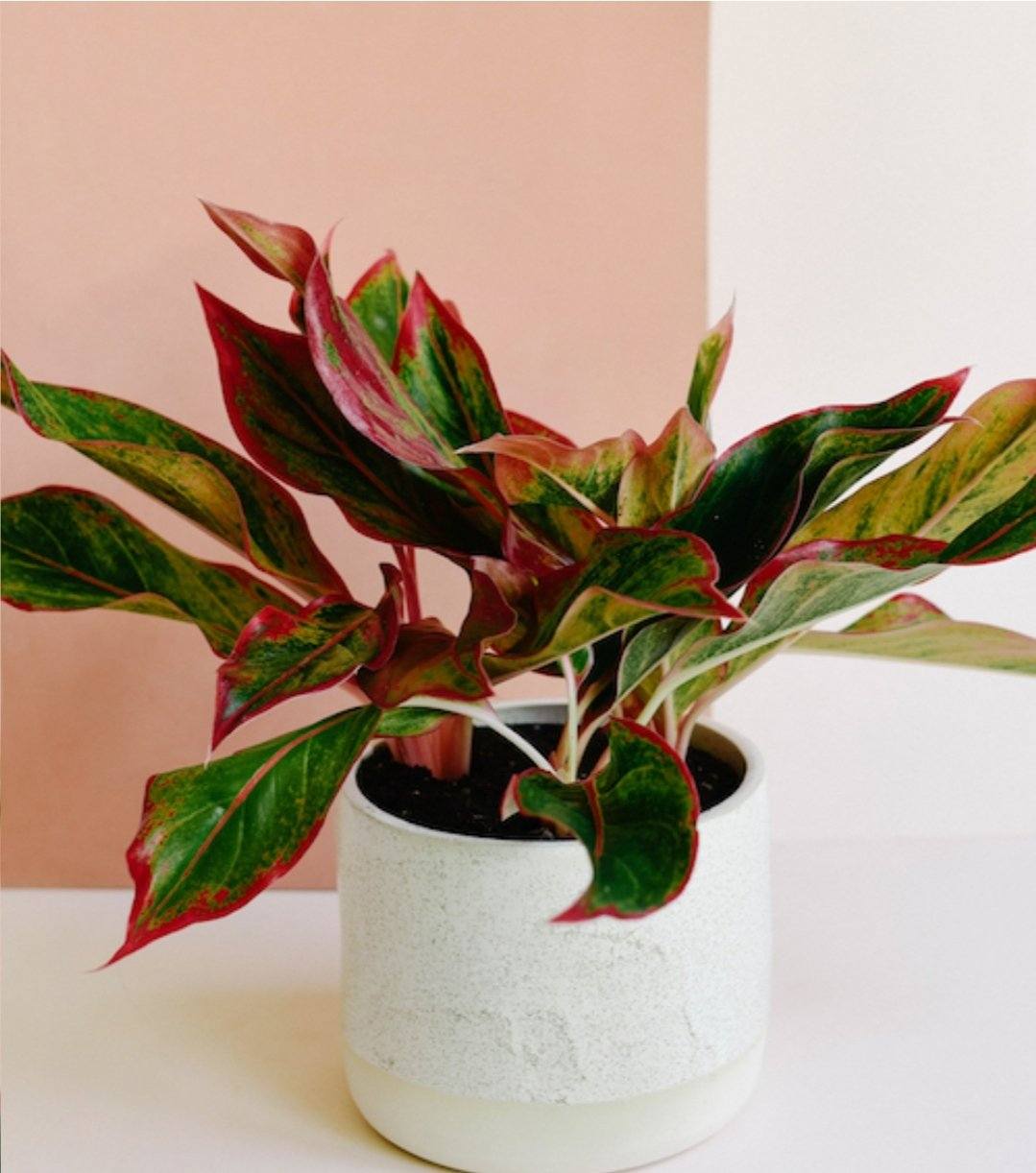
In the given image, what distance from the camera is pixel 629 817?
62cm

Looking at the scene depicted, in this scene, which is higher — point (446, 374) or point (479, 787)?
point (446, 374)

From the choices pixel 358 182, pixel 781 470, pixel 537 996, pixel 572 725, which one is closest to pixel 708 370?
pixel 781 470

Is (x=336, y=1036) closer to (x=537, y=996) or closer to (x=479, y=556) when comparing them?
(x=537, y=996)

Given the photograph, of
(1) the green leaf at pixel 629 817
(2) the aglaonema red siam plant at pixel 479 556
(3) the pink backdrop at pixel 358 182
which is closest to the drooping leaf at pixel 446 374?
(2) the aglaonema red siam plant at pixel 479 556

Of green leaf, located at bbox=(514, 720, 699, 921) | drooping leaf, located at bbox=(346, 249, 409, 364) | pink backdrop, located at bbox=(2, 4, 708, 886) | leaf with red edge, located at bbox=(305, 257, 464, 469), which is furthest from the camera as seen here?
pink backdrop, located at bbox=(2, 4, 708, 886)

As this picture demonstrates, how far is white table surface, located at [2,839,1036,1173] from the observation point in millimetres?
816

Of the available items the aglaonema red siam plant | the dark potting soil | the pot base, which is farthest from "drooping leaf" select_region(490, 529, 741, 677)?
the pot base

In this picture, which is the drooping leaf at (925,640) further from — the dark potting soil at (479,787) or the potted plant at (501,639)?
the dark potting soil at (479,787)

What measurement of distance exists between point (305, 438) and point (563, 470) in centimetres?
17

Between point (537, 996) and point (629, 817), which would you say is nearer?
point (629, 817)

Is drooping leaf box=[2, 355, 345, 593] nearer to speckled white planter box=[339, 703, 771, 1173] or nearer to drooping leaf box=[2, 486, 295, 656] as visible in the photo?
drooping leaf box=[2, 486, 295, 656]

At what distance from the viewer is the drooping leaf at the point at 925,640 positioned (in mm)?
756

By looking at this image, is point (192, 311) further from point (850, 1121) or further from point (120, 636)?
point (850, 1121)

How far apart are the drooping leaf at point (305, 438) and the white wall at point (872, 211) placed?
465mm
